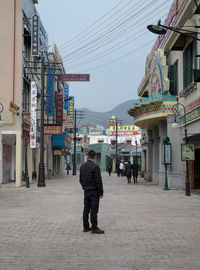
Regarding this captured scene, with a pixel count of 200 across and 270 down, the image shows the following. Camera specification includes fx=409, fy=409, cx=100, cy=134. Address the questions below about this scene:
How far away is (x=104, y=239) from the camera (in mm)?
8281

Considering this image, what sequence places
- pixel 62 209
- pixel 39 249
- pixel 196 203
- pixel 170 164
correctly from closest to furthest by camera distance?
1. pixel 39 249
2. pixel 62 209
3. pixel 196 203
4. pixel 170 164

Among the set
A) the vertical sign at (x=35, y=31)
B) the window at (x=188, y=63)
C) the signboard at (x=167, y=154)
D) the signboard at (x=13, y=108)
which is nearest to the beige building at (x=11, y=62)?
the signboard at (x=13, y=108)

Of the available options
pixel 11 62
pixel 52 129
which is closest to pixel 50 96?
pixel 52 129

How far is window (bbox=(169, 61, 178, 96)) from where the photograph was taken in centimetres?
2427

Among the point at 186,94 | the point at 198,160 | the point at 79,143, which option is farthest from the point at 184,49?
the point at 79,143

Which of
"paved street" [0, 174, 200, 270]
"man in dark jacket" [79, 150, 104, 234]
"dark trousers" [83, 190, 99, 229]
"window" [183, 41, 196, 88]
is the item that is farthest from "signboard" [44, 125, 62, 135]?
"dark trousers" [83, 190, 99, 229]

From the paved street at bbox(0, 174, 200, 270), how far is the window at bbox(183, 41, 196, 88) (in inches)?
355

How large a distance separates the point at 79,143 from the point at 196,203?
245ft

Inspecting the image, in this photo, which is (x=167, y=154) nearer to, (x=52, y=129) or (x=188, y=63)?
(x=188, y=63)

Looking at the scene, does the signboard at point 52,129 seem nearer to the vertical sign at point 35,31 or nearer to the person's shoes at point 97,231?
the vertical sign at point 35,31

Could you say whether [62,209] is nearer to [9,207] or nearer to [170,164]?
[9,207]

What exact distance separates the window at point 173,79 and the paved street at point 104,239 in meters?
12.0

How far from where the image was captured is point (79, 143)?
3529 inches

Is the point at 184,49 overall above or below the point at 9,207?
above
